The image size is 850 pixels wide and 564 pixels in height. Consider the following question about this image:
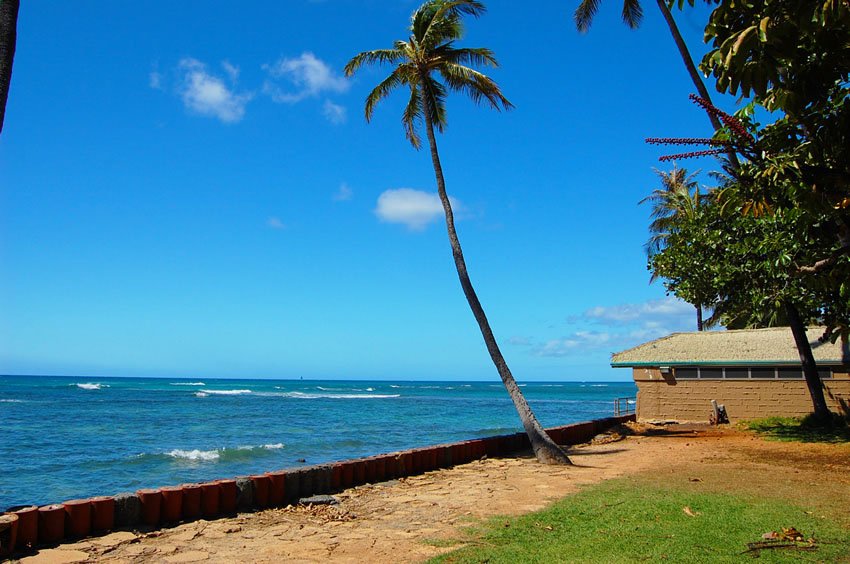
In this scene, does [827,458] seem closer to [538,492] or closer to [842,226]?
[538,492]

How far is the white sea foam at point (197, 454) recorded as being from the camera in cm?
2315

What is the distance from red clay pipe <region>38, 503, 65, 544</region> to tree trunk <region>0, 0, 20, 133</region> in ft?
14.3

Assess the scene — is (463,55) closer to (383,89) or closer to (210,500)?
(383,89)

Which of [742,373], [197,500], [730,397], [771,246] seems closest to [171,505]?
[197,500]

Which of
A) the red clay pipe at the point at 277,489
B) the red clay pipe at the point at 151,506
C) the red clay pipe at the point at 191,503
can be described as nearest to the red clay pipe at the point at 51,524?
the red clay pipe at the point at 151,506

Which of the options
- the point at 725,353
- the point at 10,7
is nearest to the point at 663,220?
the point at 725,353

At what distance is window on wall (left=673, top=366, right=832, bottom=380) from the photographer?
2323cm

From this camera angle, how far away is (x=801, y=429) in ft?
67.4

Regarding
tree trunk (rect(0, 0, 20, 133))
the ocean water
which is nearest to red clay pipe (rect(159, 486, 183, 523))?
tree trunk (rect(0, 0, 20, 133))

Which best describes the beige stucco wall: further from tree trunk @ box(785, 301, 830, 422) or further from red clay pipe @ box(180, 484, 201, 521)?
red clay pipe @ box(180, 484, 201, 521)

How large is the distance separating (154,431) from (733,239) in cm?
2838

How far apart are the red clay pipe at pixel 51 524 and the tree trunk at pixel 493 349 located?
32.5ft

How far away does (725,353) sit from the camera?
24625 mm

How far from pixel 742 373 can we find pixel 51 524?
2265cm
